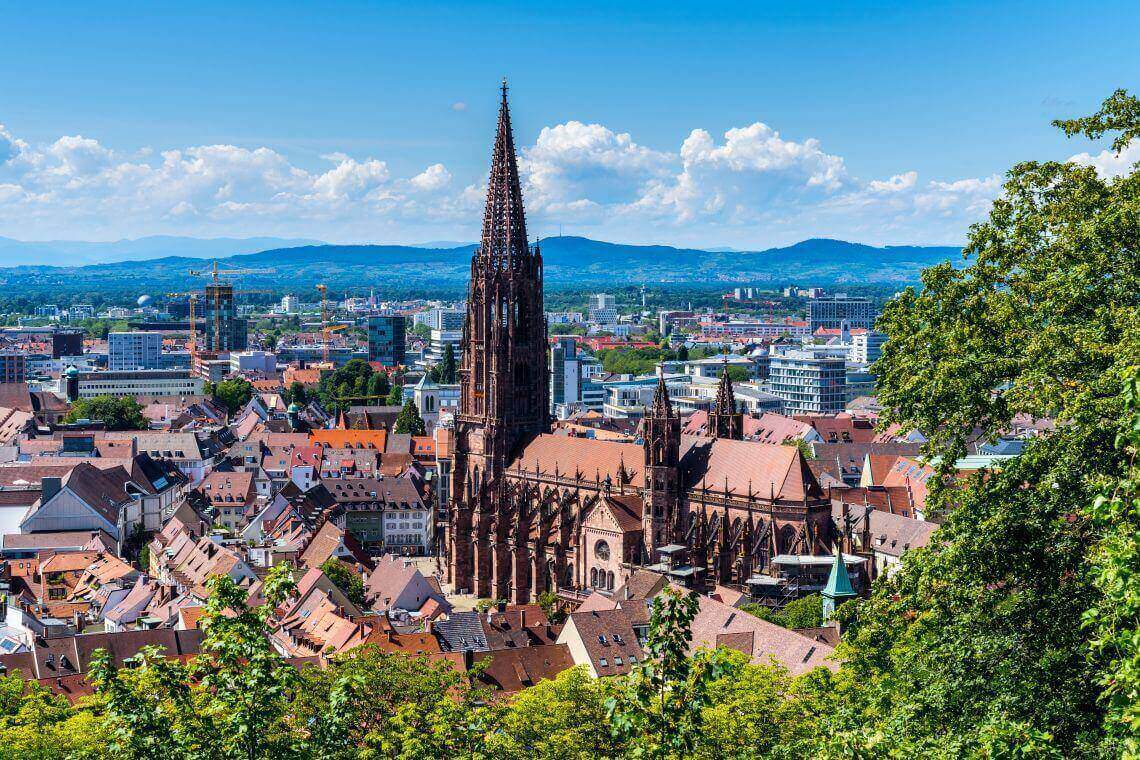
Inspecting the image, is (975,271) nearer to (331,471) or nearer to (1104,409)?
(1104,409)

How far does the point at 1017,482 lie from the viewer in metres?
24.3

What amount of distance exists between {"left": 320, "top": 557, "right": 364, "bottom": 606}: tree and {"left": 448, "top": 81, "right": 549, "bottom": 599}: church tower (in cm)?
1572

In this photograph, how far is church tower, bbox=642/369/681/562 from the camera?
8025cm

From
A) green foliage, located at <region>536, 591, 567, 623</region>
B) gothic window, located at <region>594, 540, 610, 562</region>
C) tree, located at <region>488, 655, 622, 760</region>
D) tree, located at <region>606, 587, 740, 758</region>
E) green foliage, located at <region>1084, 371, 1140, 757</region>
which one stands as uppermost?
green foliage, located at <region>1084, 371, 1140, 757</region>

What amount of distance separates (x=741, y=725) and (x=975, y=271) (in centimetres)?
1728

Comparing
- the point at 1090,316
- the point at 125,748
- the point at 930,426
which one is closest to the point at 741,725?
the point at 930,426

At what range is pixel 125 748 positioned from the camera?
2003 cm

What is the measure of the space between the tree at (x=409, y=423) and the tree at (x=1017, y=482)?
139 meters

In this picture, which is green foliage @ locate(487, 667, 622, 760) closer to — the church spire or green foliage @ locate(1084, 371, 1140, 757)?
green foliage @ locate(1084, 371, 1140, 757)

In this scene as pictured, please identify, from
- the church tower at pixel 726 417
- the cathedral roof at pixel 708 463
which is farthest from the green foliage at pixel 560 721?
the church tower at pixel 726 417

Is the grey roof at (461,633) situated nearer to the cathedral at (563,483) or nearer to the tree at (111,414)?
the cathedral at (563,483)

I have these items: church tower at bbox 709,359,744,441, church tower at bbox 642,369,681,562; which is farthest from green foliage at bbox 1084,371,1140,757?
church tower at bbox 709,359,744,441

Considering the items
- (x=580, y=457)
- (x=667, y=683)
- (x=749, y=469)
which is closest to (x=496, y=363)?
→ (x=580, y=457)

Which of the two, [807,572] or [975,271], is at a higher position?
[975,271]
